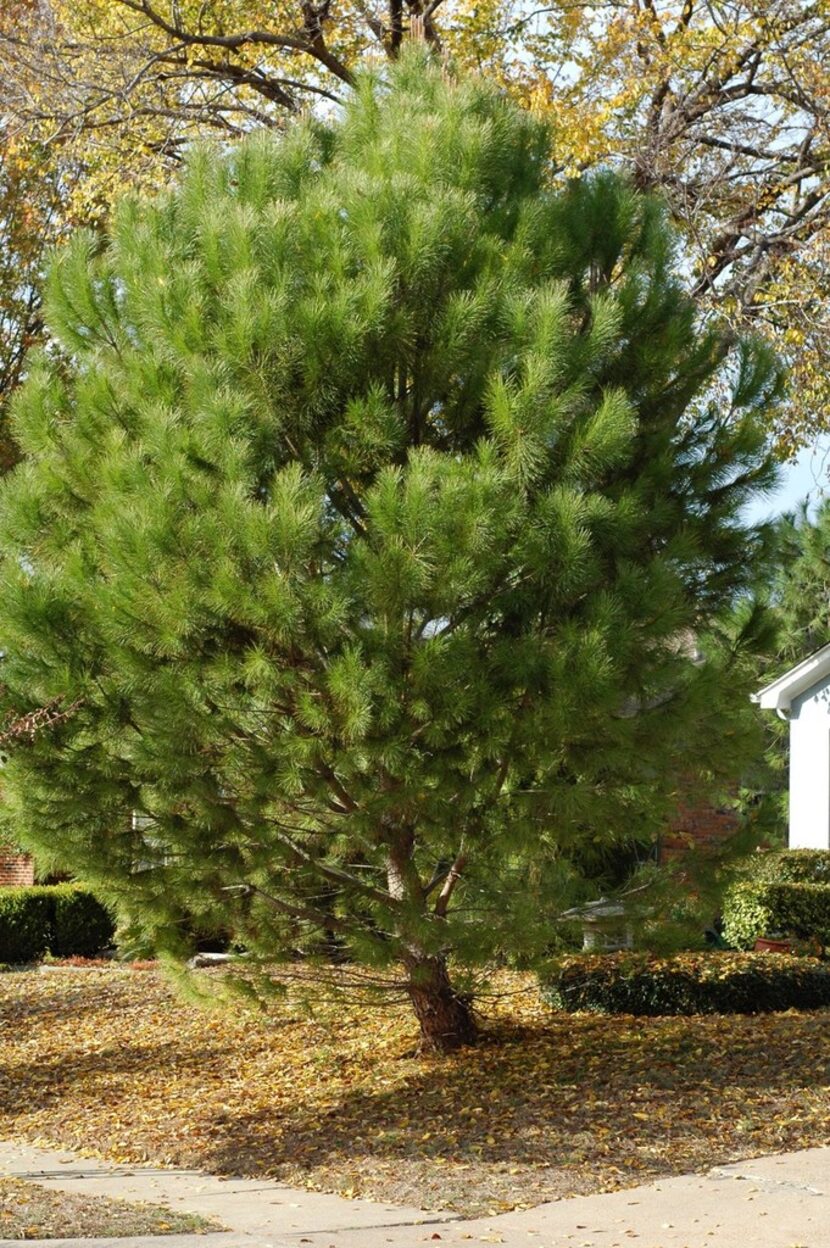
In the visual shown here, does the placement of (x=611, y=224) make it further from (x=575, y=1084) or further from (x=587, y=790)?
(x=575, y=1084)

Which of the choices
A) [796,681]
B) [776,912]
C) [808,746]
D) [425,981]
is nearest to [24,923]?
[776,912]

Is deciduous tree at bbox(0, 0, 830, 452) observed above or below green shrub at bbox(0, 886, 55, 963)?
above

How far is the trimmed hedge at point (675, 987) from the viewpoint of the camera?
10.8 m

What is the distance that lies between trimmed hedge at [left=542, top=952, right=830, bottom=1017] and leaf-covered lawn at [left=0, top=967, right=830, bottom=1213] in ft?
0.82

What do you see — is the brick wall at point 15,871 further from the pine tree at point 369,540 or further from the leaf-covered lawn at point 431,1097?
the pine tree at point 369,540

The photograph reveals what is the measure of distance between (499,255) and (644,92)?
283 inches

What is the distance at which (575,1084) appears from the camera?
28.5ft

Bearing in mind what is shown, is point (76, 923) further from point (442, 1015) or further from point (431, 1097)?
point (431, 1097)

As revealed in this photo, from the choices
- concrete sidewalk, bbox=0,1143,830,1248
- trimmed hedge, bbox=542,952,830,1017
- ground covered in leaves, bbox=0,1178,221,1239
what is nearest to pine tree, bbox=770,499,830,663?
trimmed hedge, bbox=542,952,830,1017

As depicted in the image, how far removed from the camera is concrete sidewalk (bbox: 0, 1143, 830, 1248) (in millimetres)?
5980

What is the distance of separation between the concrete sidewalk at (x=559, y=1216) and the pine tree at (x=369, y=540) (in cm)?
154

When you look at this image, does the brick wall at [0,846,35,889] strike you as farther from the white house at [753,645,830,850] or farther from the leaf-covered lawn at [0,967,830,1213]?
the white house at [753,645,830,850]

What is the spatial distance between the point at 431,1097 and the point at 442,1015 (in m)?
1.03

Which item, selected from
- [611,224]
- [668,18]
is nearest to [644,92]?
[668,18]
